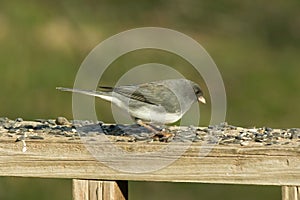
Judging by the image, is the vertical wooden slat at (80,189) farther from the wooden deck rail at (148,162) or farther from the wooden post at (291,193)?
the wooden post at (291,193)

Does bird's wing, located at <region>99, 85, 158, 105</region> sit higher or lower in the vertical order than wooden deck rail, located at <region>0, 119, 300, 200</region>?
higher

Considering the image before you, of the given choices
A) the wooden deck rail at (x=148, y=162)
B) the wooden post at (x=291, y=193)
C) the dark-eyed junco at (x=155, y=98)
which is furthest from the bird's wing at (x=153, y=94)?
the wooden post at (x=291, y=193)

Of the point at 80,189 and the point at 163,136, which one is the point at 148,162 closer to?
the point at 80,189

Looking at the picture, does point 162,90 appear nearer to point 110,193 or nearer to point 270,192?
point 110,193

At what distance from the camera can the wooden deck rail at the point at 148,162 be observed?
383 cm

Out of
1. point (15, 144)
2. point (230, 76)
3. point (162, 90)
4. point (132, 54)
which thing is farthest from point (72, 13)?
point (15, 144)

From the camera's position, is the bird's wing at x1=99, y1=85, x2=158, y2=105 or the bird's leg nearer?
the bird's leg

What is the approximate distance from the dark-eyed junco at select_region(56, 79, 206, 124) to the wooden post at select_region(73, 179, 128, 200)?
126 cm

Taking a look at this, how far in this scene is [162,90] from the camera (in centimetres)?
563

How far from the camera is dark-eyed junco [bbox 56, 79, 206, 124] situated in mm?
5348

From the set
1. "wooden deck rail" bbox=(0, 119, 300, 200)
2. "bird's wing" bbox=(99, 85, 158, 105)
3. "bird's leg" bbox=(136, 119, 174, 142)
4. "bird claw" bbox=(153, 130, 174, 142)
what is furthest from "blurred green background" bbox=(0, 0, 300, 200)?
"wooden deck rail" bbox=(0, 119, 300, 200)

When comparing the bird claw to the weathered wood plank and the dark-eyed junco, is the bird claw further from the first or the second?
the dark-eyed junco

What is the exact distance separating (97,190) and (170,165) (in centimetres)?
29

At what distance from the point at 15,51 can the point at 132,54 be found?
1.53 meters
